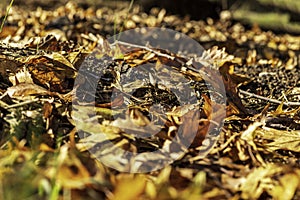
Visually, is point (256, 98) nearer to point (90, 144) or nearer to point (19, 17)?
point (90, 144)

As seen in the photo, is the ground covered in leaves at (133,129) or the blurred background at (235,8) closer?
the ground covered in leaves at (133,129)

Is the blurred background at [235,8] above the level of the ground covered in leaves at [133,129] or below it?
below

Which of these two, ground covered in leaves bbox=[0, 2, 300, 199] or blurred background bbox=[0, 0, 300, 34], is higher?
ground covered in leaves bbox=[0, 2, 300, 199]

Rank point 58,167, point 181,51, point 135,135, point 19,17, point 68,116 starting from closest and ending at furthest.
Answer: point 58,167 → point 135,135 → point 68,116 → point 181,51 → point 19,17

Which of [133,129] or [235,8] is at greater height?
[133,129]

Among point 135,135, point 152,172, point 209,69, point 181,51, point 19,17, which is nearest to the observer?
point 152,172

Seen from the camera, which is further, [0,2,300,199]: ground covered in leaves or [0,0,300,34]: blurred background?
[0,0,300,34]: blurred background

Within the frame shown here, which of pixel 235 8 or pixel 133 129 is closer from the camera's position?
pixel 133 129

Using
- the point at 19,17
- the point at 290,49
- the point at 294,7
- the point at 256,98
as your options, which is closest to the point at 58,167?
the point at 256,98
